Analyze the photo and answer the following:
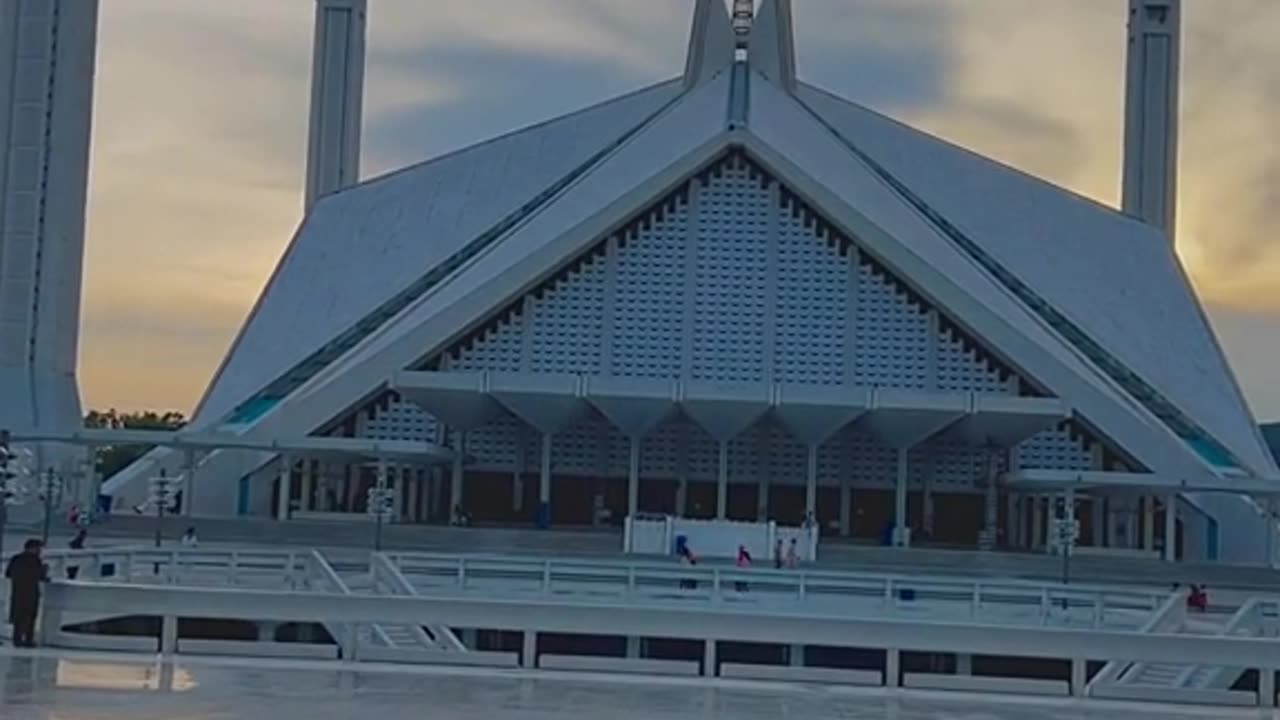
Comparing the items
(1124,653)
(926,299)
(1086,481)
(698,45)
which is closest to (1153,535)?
(1086,481)

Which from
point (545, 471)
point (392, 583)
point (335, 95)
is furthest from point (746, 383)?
point (335, 95)

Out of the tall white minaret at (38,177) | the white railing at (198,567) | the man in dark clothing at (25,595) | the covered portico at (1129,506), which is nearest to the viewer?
the man in dark clothing at (25,595)

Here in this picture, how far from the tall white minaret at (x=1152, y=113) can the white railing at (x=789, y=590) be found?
39751mm

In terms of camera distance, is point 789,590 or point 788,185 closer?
point 789,590

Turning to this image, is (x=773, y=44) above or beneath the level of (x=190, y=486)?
above

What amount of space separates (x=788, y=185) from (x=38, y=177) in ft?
54.0

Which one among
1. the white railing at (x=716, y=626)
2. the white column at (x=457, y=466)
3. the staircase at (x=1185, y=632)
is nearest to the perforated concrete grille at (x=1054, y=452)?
the white column at (x=457, y=466)

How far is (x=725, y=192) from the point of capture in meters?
45.0

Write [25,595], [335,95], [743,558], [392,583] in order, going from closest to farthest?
[25,595]
[392,583]
[743,558]
[335,95]

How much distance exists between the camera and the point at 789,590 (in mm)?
22859

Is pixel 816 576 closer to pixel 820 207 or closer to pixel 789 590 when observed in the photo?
pixel 789 590

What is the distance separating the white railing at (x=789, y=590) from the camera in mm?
20844

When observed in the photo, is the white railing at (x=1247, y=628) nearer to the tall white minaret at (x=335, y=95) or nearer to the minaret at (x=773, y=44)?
the minaret at (x=773, y=44)

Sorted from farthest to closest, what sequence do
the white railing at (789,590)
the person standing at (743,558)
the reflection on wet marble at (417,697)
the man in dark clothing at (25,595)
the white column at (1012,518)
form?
the white column at (1012,518) < the person standing at (743,558) < the white railing at (789,590) < the man in dark clothing at (25,595) < the reflection on wet marble at (417,697)
